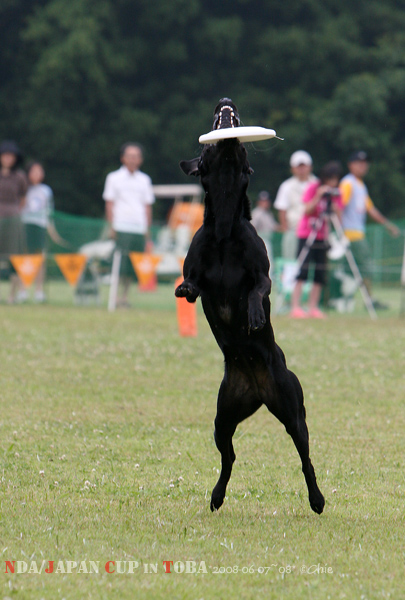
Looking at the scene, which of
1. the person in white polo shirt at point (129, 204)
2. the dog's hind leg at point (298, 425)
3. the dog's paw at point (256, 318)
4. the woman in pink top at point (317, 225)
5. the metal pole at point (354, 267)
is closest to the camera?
the dog's paw at point (256, 318)

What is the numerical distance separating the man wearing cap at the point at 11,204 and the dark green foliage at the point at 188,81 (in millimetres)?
20331

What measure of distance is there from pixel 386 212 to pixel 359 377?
103 ft

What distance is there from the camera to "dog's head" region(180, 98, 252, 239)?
407cm

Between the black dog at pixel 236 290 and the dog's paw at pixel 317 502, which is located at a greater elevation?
the black dog at pixel 236 290

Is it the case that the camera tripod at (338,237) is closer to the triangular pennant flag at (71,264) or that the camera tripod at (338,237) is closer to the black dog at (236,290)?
the triangular pennant flag at (71,264)

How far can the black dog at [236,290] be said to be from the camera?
407cm

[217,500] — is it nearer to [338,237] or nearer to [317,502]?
[317,502]

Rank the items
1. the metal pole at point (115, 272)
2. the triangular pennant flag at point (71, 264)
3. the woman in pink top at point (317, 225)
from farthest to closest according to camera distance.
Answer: the triangular pennant flag at point (71, 264) < the metal pole at point (115, 272) < the woman in pink top at point (317, 225)

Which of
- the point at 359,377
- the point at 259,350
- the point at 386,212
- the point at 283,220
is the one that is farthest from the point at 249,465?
the point at 386,212

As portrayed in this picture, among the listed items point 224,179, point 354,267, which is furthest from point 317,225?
point 224,179

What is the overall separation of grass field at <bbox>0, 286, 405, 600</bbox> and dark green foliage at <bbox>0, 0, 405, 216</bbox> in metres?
27.8

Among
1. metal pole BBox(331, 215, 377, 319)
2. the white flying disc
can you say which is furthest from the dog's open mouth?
metal pole BBox(331, 215, 377, 319)

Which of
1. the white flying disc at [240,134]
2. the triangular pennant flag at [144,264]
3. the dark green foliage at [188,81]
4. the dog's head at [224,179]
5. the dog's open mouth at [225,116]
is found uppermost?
the dark green foliage at [188,81]

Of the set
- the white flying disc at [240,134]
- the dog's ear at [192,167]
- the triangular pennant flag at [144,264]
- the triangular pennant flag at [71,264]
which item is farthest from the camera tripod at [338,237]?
the white flying disc at [240,134]
